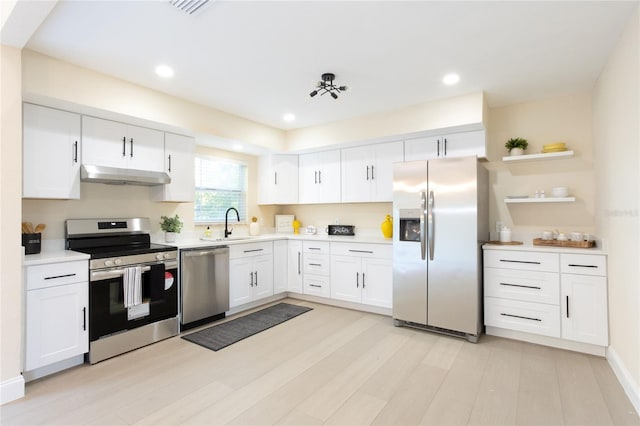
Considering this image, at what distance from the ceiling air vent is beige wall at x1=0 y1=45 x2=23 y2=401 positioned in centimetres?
132

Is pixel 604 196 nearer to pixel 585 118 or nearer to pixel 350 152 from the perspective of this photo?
pixel 585 118

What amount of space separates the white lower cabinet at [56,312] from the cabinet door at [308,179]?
308 centimetres

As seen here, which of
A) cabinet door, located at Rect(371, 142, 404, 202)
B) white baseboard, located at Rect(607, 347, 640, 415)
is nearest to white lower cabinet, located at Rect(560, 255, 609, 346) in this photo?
white baseboard, located at Rect(607, 347, 640, 415)

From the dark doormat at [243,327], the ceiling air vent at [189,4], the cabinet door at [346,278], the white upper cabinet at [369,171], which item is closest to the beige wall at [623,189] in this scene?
the white upper cabinet at [369,171]

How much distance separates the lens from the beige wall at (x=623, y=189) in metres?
2.19

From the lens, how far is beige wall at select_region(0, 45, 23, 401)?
Result: 2270mm

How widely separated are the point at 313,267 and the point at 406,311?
1.51 metres

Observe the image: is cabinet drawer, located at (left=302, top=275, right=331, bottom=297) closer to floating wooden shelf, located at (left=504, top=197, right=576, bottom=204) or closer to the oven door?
the oven door

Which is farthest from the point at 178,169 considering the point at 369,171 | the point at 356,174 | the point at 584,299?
the point at 584,299

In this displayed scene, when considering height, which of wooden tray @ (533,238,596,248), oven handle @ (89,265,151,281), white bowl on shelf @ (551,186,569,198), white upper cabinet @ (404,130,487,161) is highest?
white upper cabinet @ (404,130,487,161)

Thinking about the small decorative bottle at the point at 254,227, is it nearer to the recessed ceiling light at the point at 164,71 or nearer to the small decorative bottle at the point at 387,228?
the small decorative bottle at the point at 387,228

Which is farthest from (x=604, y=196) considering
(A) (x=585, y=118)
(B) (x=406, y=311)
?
(B) (x=406, y=311)

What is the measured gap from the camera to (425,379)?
254cm

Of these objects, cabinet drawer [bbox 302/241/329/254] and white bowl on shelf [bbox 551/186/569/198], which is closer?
white bowl on shelf [bbox 551/186/569/198]
